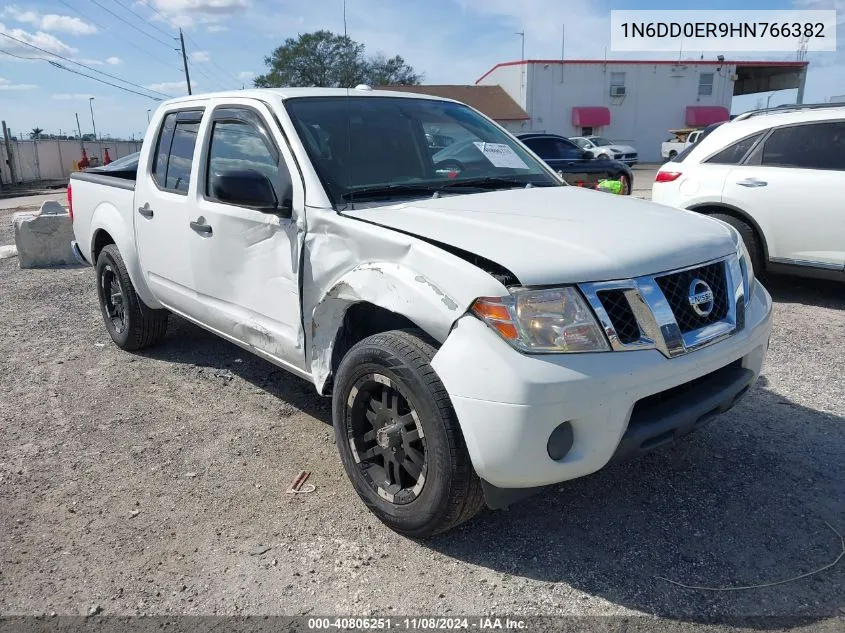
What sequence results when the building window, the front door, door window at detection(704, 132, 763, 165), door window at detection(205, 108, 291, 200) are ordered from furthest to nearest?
the building window
door window at detection(704, 132, 763, 165)
door window at detection(205, 108, 291, 200)
the front door

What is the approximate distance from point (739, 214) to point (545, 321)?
4928 millimetres

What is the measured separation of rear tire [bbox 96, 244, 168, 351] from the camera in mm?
5213

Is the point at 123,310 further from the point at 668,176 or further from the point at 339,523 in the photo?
the point at 668,176

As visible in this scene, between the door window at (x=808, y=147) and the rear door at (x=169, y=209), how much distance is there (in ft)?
16.7

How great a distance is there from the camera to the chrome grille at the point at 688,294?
104 inches

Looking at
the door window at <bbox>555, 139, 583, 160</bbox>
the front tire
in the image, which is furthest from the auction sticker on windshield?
the door window at <bbox>555, 139, 583, 160</bbox>

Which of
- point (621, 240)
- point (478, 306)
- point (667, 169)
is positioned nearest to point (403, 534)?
point (478, 306)

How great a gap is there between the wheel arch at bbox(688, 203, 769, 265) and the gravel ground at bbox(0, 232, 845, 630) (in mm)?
2013

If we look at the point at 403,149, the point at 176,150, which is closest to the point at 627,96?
the point at 176,150

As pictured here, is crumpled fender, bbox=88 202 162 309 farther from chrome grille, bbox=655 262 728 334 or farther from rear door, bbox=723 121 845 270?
rear door, bbox=723 121 845 270

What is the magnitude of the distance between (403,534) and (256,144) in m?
2.17

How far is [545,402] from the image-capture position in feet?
7.61

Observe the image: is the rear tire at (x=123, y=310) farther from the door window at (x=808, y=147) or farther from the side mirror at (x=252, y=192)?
the door window at (x=808, y=147)

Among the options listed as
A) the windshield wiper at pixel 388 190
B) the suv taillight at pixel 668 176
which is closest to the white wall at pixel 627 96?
the suv taillight at pixel 668 176
